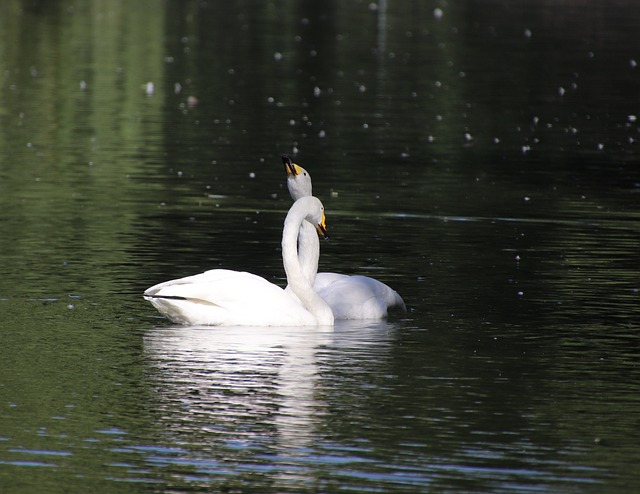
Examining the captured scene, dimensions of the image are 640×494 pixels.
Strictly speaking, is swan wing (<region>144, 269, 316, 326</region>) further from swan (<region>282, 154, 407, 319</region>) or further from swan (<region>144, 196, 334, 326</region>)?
swan (<region>282, 154, 407, 319</region>)

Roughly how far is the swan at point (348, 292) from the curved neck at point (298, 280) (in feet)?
1.11

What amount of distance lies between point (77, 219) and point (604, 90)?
68.7 ft

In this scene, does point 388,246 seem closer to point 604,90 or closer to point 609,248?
point 609,248

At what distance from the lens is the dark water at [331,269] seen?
9094 millimetres

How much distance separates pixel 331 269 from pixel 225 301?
3.14m

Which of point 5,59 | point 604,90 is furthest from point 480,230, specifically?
point 5,59

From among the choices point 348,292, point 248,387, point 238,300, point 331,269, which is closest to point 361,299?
point 348,292

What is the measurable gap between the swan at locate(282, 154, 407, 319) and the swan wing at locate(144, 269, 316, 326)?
2.20 feet

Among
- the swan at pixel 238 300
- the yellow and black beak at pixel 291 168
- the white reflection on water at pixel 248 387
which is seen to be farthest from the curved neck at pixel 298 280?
the yellow and black beak at pixel 291 168

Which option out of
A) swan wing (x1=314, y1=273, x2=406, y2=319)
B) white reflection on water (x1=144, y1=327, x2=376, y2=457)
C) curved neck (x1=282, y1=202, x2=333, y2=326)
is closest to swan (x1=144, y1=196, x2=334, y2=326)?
curved neck (x1=282, y1=202, x2=333, y2=326)

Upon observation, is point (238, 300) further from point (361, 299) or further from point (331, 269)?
point (331, 269)

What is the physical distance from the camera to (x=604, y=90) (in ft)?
121

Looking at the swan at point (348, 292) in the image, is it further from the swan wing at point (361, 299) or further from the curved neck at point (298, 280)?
the curved neck at point (298, 280)

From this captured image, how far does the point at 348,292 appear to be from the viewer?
44.3 feet
